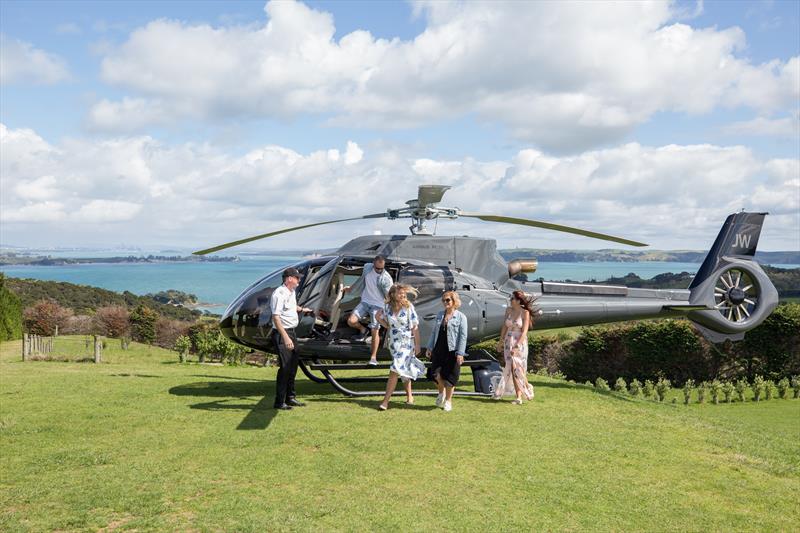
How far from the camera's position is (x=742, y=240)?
1285cm

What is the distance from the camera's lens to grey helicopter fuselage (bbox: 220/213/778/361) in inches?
375

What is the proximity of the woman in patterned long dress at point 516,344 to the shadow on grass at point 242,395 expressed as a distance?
11.4ft

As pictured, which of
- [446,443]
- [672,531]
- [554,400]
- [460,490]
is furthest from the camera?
[554,400]

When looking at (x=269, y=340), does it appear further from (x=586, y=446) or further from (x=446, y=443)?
Result: (x=586, y=446)

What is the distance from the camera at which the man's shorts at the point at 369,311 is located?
9414mm

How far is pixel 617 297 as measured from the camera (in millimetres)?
11422

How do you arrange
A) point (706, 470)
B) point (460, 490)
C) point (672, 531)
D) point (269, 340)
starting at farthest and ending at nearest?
point (269, 340) → point (706, 470) → point (460, 490) → point (672, 531)

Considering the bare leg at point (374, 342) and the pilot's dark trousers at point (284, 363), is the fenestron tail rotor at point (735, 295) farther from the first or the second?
the pilot's dark trousers at point (284, 363)

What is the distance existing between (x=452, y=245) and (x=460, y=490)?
5563 mm

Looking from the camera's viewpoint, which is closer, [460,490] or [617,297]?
[460,490]

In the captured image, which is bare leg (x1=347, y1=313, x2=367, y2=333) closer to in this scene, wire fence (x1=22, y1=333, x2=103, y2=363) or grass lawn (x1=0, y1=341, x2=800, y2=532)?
grass lawn (x1=0, y1=341, x2=800, y2=532)

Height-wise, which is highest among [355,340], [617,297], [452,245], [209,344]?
[452,245]

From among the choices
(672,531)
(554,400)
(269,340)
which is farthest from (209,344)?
(672,531)

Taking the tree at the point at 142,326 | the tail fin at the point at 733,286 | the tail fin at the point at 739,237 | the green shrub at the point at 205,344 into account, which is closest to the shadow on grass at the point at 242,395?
the tail fin at the point at 733,286
